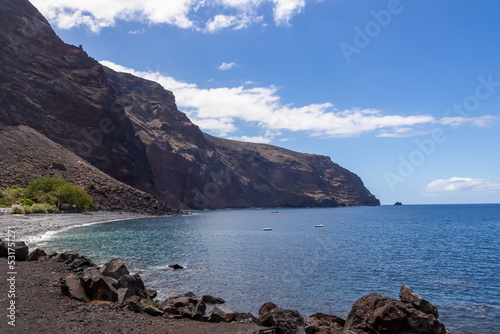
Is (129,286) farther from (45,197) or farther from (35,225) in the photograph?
(45,197)

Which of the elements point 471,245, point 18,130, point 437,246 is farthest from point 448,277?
point 18,130

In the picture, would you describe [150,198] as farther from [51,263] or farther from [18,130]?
[51,263]

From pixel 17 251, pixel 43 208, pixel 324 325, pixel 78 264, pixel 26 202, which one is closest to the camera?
pixel 324 325

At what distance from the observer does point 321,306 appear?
19.6 m

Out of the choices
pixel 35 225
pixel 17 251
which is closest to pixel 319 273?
pixel 17 251

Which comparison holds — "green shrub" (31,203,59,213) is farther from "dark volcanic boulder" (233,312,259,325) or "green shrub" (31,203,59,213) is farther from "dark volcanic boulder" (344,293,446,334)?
"dark volcanic boulder" (344,293,446,334)

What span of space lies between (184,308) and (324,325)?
19.7 feet

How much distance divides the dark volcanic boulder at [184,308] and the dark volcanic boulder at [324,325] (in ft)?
14.8

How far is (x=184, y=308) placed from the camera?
14984 mm

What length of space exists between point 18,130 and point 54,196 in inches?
1335

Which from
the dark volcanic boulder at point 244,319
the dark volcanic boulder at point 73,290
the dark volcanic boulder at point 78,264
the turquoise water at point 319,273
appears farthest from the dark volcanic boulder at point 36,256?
the dark volcanic boulder at point 244,319

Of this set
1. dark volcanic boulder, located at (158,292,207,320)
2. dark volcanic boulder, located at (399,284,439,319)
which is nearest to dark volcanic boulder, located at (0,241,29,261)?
dark volcanic boulder, located at (158,292,207,320)

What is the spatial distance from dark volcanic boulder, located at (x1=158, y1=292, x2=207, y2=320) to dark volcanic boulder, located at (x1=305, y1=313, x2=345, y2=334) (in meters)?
4.50

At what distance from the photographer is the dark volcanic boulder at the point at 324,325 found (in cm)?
1424
